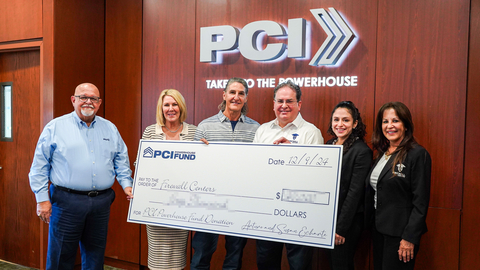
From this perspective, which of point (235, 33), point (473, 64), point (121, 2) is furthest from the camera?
point (121, 2)

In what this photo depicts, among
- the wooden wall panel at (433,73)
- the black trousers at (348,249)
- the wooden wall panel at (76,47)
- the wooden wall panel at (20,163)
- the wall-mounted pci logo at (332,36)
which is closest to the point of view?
the black trousers at (348,249)

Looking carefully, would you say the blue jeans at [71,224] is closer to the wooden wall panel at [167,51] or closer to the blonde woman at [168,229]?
the blonde woman at [168,229]

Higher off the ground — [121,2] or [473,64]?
[121,2]

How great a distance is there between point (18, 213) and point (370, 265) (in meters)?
3.81

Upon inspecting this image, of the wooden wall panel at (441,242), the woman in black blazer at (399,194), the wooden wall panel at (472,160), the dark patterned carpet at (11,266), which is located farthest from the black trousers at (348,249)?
the dark patterned carpet at (11,266)

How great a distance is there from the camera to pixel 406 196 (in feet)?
7.91

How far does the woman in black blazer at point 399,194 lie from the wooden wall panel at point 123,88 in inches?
105

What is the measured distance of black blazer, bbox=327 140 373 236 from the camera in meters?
2.57

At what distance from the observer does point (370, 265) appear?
124 inches

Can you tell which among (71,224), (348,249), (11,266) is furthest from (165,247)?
(11,266)

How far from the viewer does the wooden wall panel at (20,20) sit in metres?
3.88

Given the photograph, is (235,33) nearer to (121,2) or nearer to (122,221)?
(121,2)

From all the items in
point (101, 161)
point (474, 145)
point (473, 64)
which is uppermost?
point (473, 64)

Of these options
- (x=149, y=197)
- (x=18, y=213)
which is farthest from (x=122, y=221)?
(x=149, y=197)
